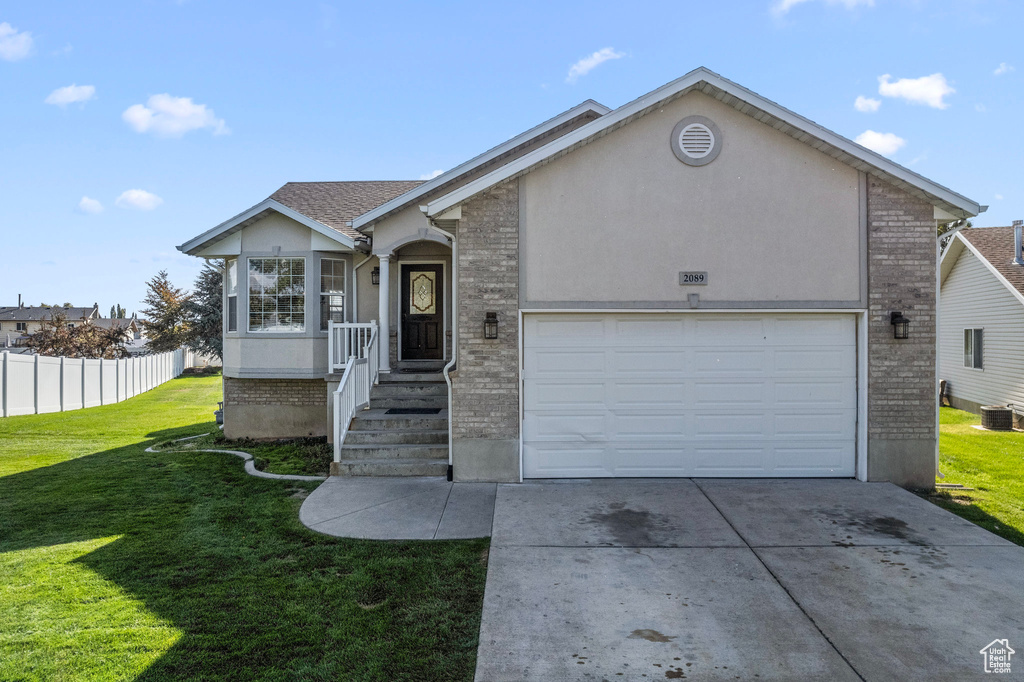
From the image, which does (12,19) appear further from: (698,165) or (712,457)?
(712,457)

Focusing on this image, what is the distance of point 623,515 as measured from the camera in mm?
7070

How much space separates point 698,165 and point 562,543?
5495 mm

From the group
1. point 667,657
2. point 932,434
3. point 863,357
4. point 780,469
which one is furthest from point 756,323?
point 667,657

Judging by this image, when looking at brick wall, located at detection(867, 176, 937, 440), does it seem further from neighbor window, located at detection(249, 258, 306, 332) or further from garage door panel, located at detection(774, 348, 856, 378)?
neighbor window, located at detection(249, 258, 306, 332)

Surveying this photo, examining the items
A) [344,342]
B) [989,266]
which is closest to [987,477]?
[989,266]

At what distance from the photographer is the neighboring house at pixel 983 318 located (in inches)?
641

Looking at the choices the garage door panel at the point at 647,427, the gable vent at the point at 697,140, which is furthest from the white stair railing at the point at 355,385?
the gable vent at the point at 697,140

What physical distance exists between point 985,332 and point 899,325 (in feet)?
41.7

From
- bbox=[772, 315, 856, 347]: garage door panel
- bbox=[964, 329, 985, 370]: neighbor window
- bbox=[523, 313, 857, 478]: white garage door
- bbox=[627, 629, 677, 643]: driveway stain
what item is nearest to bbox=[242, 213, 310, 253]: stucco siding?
bbox=[523, 313, 857, 478]: white garage door

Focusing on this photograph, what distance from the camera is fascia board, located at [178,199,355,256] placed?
11875mm

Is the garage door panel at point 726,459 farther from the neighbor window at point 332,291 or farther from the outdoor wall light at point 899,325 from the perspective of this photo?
the neighbor window at point 332,291

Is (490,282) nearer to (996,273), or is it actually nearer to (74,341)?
(996,273)

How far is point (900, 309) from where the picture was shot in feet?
27.9

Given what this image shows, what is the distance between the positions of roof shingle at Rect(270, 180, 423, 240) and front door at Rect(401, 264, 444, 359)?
4.44ft
